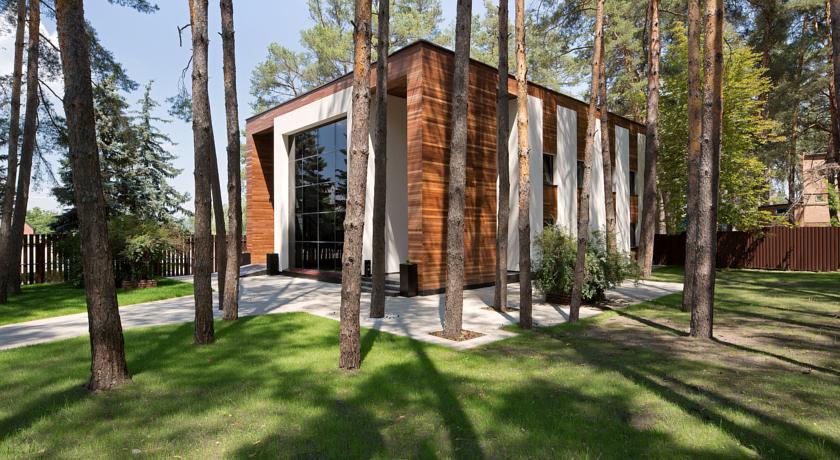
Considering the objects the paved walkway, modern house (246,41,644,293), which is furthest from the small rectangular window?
the paved walkway

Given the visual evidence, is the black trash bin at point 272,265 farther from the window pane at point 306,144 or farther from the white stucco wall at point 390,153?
the window pane at point 306,144

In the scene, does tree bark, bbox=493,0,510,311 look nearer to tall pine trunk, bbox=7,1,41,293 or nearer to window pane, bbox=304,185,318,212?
window pane, bbox=304,185,318,212

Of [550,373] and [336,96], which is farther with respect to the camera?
[336,96]

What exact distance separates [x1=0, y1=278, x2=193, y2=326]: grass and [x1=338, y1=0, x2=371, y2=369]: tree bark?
7240mm

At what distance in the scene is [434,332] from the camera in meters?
7.14

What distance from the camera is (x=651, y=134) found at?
15.1 m

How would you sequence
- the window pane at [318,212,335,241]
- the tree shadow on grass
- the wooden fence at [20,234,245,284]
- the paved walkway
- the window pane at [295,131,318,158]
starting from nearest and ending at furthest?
1. the tree shadow on grass
2. the paved walkway
3. the wooden fence at [20,234,245,284]
4. the window pane at [318,212,335,241]
5. the window pane at [295,131,318,158]

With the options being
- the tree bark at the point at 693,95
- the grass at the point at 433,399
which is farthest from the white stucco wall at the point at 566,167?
the grass at the point at 433,399

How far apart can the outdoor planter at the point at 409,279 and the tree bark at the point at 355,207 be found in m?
6.46

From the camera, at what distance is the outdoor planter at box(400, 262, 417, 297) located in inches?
456

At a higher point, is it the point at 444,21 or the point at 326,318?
the point at 444,21

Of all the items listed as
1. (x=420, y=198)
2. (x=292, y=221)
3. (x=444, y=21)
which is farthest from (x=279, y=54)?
(x=420, y=198)

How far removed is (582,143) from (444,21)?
15348mm

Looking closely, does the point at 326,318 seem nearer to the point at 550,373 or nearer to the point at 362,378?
the point at 362,378
